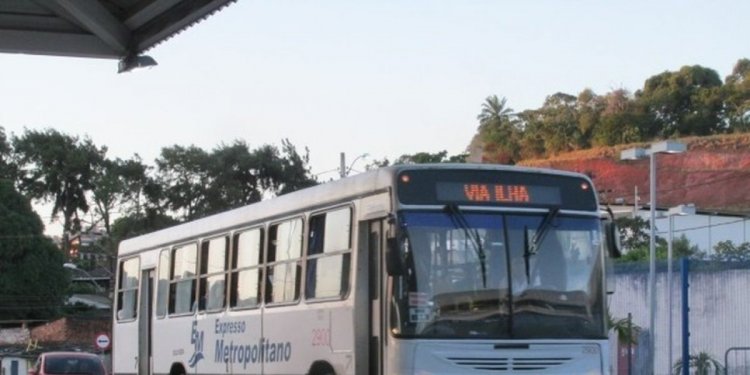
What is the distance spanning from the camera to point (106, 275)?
90375mm

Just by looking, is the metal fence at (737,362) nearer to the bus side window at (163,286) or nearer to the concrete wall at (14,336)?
the bus side window at (163,286)

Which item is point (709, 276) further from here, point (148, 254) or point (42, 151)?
point (42, 151)

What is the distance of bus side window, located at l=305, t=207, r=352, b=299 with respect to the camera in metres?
13.6

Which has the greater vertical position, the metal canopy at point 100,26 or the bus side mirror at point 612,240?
the metal canopy at point 100,26

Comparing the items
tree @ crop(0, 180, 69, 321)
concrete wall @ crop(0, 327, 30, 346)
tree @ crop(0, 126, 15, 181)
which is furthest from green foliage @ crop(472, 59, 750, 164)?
concrete wall @ crop(0, 327, 30, 346)

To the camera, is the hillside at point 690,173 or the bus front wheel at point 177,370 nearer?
the bus front wheel at point 177,370

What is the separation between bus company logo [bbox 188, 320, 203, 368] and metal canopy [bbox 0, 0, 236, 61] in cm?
673

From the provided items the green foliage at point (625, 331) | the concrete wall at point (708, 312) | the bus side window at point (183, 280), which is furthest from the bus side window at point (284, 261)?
the green foliage at point (625, 331)

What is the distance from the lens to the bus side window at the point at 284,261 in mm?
14969

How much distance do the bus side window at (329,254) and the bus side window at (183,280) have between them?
15.5 feet

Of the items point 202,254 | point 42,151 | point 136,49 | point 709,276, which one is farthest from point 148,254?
point 42,151

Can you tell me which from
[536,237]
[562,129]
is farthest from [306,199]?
[562,129]

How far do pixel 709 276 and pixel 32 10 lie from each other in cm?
2340

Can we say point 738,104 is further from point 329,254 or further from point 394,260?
point 394,260
